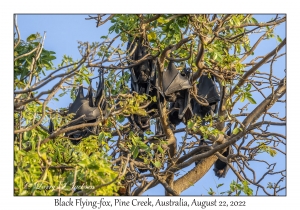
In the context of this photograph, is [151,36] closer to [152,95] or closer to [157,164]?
[152,95]

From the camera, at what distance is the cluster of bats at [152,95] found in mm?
7645

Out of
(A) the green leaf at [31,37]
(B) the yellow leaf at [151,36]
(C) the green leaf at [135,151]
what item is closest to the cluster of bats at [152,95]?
(B) the yellow leaf at [151,36]

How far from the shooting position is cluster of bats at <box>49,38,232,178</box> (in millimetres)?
7645

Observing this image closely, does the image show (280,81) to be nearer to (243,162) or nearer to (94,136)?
(243,162)

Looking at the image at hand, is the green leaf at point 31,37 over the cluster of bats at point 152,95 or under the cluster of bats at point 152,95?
over

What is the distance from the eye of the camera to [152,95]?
320 inches

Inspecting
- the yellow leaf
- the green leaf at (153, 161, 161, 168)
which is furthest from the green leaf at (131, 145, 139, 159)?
the yellow leaf

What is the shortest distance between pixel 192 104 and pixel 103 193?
151 inches

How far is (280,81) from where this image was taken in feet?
25.9

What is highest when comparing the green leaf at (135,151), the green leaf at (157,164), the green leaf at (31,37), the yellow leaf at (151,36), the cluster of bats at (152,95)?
the yellow leaf at (151,36)

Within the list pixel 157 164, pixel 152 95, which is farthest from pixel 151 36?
pixel 157 164

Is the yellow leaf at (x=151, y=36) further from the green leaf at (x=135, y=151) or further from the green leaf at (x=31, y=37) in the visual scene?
the green leaf at (x=31, y=37)
